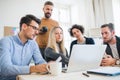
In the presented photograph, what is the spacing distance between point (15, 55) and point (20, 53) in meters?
0.06

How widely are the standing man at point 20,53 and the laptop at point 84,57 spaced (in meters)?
0.22

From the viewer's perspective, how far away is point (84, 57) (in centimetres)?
128

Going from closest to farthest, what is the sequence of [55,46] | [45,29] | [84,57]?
[84,57] < [55,46] < [45,29]

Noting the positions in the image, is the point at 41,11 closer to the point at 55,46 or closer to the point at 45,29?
the point at 45,29

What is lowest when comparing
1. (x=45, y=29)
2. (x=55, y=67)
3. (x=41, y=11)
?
(x=55, y=67)

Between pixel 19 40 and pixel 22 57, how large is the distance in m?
0.17

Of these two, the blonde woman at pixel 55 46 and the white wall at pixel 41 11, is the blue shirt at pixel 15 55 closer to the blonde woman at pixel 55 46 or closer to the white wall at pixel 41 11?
the blonde woman at pixel 55 46

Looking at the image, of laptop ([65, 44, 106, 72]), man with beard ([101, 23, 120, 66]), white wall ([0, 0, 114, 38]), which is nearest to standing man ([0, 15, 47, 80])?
laptop ([65, 44, 106, 72])

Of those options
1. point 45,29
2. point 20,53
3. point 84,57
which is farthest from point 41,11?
point 84,57

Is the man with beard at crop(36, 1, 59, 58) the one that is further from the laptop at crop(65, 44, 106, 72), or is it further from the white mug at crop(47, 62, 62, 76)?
the white mug at crop(47, 62, 62, 76)

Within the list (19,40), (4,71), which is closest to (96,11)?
(19,40)

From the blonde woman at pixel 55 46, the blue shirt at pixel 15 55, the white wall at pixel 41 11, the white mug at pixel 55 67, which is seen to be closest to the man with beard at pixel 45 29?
the blonde woman at pixel 55 46

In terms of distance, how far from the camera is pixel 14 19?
3.51 m

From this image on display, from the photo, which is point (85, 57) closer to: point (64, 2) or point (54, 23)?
point (54, 23)
